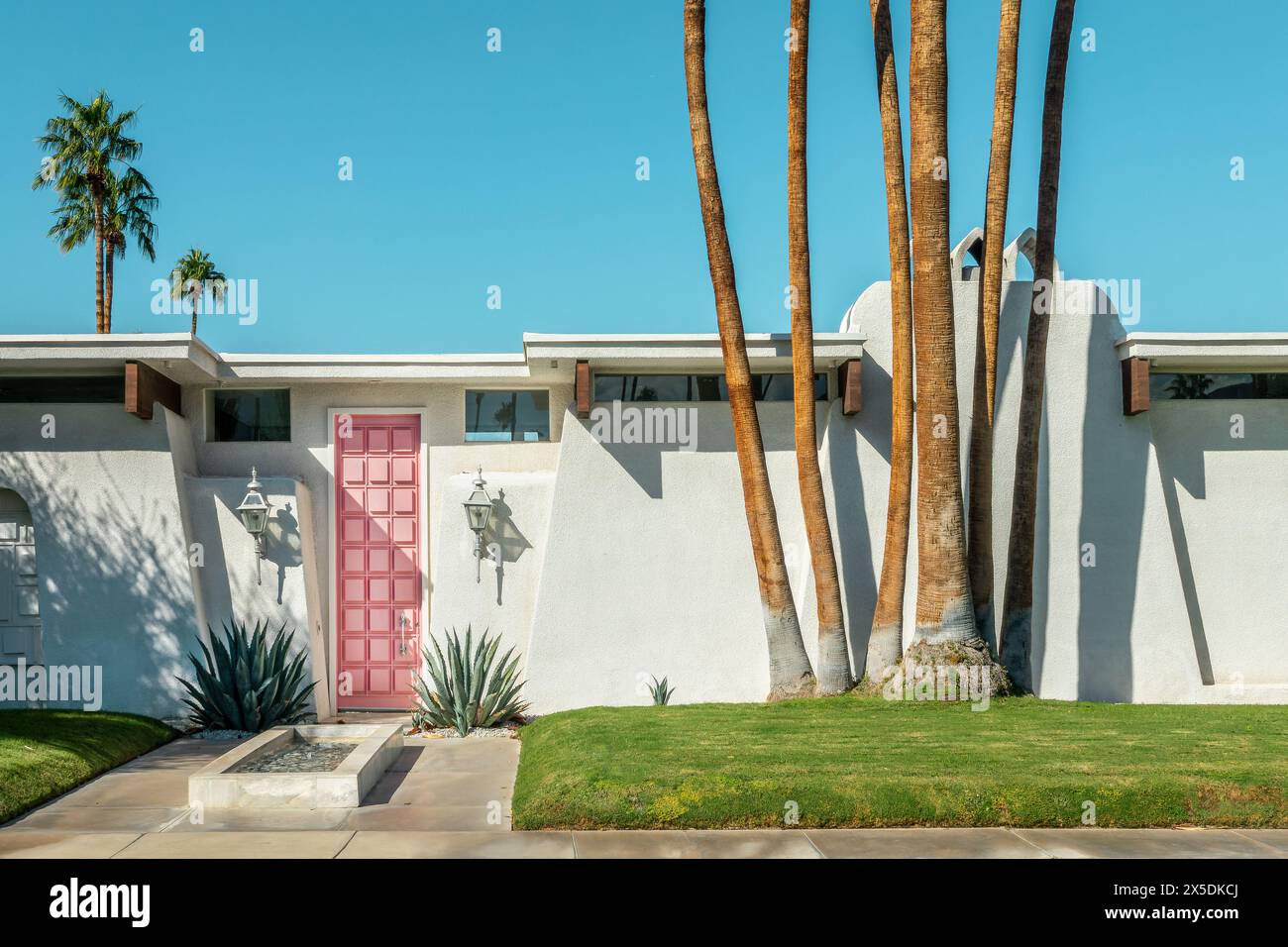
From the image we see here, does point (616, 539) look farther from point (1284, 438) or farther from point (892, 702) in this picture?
point (1284, 438)

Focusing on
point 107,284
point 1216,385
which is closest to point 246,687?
point 1216,385

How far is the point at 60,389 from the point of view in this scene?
1216 cm

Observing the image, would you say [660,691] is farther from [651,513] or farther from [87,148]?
[87,148]

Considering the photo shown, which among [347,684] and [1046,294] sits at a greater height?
[1046,294]

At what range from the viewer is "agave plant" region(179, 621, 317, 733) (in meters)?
11.0

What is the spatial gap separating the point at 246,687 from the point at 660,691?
172 inches

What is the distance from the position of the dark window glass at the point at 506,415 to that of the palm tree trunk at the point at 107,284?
16.6 m

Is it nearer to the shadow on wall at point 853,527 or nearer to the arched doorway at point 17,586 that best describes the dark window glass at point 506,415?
the shadow on wall at point 853,527

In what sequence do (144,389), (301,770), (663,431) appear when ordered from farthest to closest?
(663,431) → (144,389) → (301,770)

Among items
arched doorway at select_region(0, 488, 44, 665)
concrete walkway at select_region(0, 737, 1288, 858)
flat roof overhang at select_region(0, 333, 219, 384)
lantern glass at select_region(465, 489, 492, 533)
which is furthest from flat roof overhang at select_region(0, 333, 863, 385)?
concrete walkway at select_region(0, 737, 1288, 858)

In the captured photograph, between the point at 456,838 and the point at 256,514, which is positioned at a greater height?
the point at 256,514

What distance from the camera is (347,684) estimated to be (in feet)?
43.0
